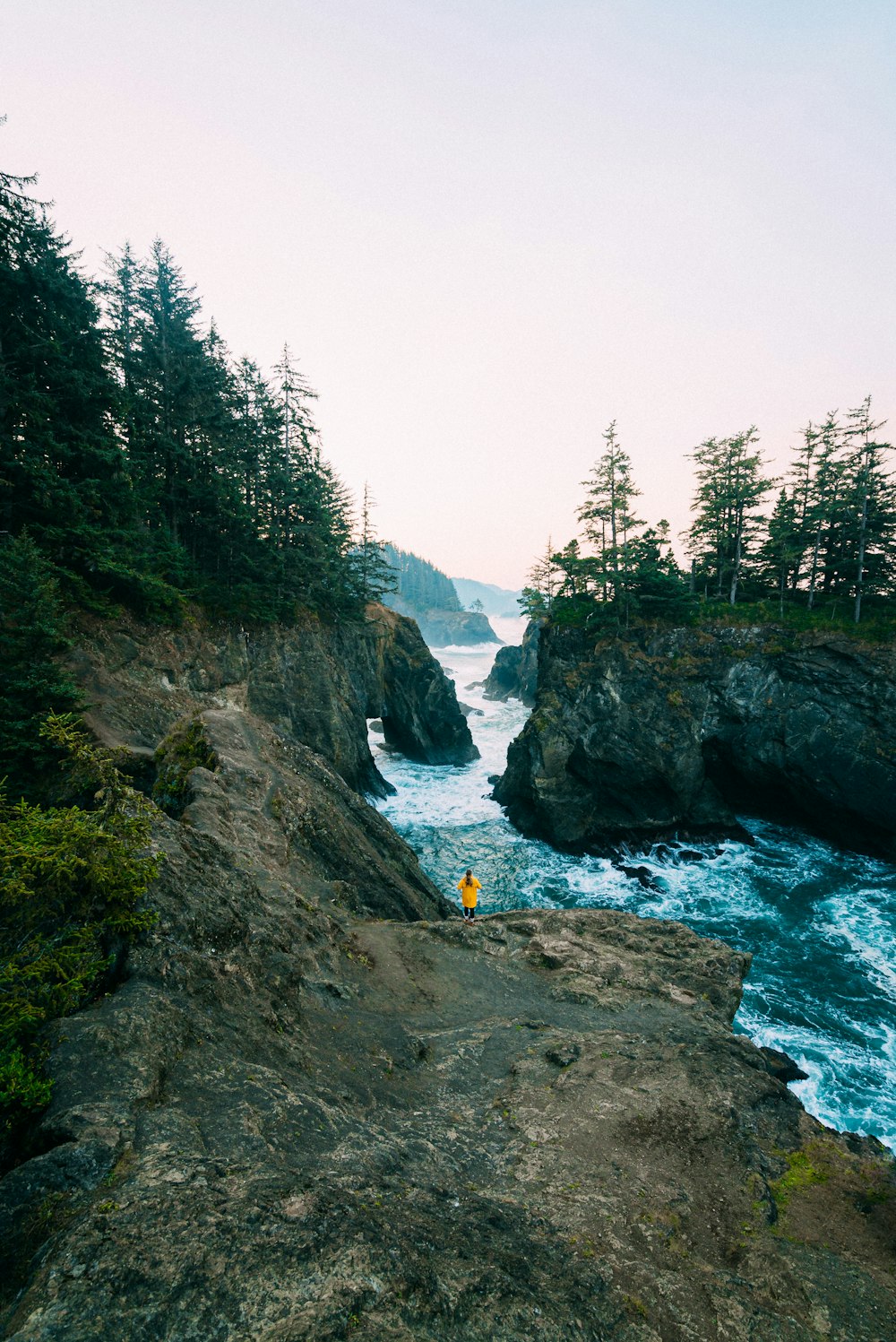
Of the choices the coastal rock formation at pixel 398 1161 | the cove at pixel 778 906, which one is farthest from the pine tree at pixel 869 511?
the coastal rock formation at pixel 398 1161

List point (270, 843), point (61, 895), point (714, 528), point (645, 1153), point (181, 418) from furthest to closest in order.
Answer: point (714, 528) → point (181, 418) → point (270, 843) → point (645, 1153) → point (61, 895)

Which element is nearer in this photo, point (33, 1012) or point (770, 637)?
point (33, 1012)

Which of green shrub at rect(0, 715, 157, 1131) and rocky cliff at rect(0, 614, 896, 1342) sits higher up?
green shrub at rect(0, 715, 157, 1131)

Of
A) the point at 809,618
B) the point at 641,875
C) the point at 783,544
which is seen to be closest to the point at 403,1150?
the point at 641,875

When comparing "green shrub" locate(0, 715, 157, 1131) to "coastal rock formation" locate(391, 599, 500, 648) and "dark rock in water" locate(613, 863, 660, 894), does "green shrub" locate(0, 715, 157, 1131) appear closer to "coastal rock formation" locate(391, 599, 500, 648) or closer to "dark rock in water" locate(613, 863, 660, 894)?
"dark rock in water" locate(613, 863, 660, 894)

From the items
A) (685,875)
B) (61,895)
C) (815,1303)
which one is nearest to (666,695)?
(685,875)

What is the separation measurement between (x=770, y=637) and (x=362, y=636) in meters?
29.1

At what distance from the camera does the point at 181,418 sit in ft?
88.4

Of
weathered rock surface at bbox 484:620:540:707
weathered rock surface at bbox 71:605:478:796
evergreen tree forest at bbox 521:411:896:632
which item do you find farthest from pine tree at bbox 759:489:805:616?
weathered rock surface at bbox 484:620:540:707

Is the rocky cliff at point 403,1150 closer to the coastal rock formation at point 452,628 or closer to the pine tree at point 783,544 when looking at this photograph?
the pine tree at point 783,544

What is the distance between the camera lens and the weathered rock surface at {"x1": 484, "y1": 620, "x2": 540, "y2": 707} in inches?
3098

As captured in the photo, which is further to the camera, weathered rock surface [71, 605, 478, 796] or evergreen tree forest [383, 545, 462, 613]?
evergreen tree forest [383, 545, 462, 613]

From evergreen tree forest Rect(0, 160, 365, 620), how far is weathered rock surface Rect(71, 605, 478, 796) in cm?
167

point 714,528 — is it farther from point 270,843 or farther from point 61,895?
point 61,895
